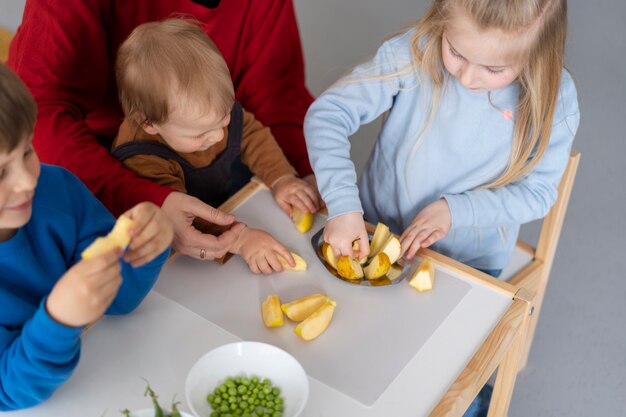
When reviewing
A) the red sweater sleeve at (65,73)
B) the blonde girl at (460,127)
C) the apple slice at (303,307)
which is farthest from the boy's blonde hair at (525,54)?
the red sweater sleeve at (65,73)

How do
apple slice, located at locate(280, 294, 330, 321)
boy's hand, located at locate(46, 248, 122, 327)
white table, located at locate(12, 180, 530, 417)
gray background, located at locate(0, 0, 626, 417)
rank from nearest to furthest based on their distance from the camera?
boy's hand, located at locate(46, 248, 122, 327) < white table, located at locate(12, 180, 530, 417) < apple slice, located at locate(280, 294, 330, 321) < gray background, located at locate(0, 0, 626, 417)

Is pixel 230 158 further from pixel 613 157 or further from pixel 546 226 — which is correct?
pixel 613 157

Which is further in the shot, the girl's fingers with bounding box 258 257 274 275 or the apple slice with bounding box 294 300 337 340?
the girl's fingers with bounding box 258 257 274 275

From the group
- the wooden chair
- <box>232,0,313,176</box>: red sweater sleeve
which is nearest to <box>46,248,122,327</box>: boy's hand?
<box>232,0,313,176</box>: red sweater sleeve

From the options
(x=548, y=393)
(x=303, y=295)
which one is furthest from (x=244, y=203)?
(x=548, y=393)

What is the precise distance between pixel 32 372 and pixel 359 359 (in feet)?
1.41

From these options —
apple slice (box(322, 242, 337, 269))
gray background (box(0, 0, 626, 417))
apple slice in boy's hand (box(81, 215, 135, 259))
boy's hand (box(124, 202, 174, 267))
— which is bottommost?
A: gray background (box(0, 0, 626, 417))

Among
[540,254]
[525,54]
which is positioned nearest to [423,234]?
[525,54]

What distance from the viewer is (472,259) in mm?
1537

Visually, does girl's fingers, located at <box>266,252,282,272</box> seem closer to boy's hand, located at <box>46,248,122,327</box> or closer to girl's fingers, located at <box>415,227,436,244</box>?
girl's fingers, located at <box>415,227,436,244</box>

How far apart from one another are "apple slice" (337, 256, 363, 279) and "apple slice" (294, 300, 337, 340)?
0.10 m

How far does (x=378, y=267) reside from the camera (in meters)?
1.19

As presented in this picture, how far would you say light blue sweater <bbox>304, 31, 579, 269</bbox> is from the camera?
1.35 meters

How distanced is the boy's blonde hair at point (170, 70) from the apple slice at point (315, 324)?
40 cm
